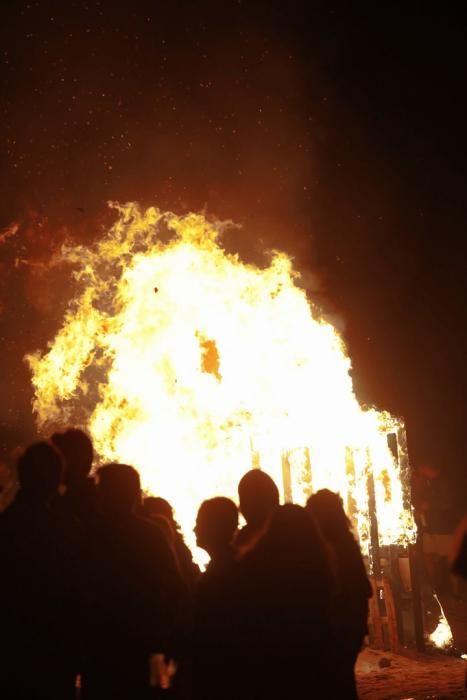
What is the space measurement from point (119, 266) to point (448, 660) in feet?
27.5

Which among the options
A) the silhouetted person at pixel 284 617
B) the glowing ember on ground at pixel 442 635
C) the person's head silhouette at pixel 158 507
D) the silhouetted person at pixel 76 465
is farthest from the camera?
the glowing ember on ground at pixel 442 635

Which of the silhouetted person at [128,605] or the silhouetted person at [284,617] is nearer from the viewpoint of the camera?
the silhouetted person at [284,617]

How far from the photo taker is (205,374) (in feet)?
43.0

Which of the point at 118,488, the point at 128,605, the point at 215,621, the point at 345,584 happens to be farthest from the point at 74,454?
the point at 345,584

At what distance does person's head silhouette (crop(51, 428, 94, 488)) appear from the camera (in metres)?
4.39

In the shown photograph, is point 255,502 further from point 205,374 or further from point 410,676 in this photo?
point 205,374

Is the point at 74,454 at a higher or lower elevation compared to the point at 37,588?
higher

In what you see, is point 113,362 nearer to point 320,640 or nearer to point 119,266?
point 119,266

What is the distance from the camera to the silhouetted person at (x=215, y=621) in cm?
345

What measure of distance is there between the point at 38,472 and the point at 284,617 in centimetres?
132

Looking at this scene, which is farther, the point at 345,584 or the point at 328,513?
the point at 328,513

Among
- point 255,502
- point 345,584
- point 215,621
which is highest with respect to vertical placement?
point 255,502

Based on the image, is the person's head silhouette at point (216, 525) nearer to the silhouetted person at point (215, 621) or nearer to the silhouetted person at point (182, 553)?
the silhouetted person at point (215, 621)

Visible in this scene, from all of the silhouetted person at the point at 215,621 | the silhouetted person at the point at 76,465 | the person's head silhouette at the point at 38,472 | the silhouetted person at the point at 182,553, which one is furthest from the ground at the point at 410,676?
the person's head silhouette at the point at 38,472
